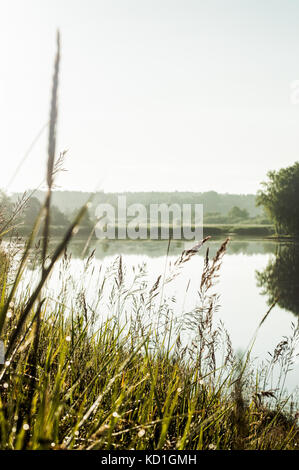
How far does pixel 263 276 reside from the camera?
23984mm

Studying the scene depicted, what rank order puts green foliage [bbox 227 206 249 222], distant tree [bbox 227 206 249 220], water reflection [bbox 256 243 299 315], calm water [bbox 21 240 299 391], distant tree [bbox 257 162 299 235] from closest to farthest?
calm water [bbox 21 240 299 391]
water reflection [bbox 256 243 299 315]
distant tree [bbox 257 162 299 235]
green foliage [bbox 227 206 249 222]
distant tree [bbox 227 206 249 220]

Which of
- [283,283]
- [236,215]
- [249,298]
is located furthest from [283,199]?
[236,215]

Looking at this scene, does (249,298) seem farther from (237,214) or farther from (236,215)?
(237,214)

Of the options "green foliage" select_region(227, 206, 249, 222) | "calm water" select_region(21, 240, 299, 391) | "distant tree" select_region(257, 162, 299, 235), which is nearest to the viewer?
"calm water" select_region(21, 240, 299, 391)

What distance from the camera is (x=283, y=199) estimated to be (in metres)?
55.7

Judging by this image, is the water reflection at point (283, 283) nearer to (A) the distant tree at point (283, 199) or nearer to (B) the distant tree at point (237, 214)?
(A) the distant tree at point (283, 199)

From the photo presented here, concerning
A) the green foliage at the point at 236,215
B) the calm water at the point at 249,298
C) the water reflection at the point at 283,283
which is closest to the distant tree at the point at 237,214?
the green foliage at the point at 236,215

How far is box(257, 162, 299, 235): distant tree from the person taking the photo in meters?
54.5

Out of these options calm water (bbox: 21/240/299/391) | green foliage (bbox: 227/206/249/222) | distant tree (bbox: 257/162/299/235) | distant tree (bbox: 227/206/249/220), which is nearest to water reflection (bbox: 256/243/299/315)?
calm water (bbox: 21/240/299/391)

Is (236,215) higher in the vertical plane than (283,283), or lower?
higher

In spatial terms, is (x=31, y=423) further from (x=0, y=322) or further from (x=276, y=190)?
(x=276, y=190)

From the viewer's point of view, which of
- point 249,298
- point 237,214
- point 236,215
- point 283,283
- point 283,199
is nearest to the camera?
point 249,298

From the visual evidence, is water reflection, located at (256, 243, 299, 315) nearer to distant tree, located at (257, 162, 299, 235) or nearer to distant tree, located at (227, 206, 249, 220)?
distant tree, located at (257, 162, 299, 235)
